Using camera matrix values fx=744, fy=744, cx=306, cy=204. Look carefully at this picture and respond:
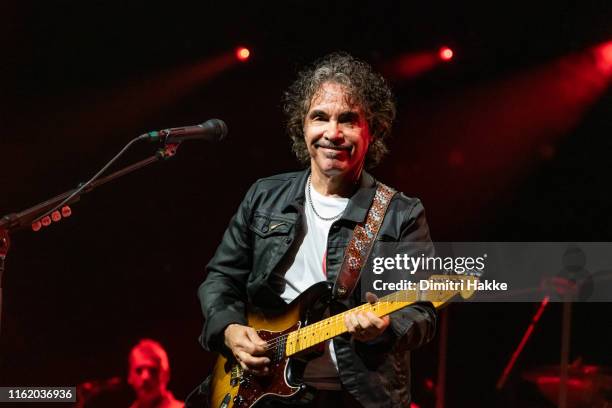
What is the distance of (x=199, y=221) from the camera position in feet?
15.6

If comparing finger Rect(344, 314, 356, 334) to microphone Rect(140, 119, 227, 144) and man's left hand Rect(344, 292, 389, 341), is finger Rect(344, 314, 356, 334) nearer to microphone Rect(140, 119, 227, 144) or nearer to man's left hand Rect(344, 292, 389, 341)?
man's left hand Rect(344, 292, 389, 341)

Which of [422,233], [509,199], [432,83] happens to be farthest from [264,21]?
[422,233]

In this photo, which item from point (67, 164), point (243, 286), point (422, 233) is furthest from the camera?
point (67, 164)

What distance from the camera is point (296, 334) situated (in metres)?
2.40

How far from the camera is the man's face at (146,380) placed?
15.4ft

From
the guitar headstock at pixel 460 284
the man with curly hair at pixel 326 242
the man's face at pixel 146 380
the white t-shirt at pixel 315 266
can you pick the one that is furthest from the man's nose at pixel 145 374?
the guitar headstock at pixel 460 284

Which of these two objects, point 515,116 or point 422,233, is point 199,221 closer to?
point 515,116

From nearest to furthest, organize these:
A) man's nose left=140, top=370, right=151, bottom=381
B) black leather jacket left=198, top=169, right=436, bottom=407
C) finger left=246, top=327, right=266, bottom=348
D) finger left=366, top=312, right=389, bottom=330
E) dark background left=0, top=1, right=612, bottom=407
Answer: finger left=366, top=312, right=389, bottom=330 < black leather jacket left=198, top=169, right=436, bottom=407 < finger left=246, top=327, right=266, bottom=348 < dark background left=0, top=1, right=612, bottom=407 < man's nose left=140, top=370, right=151, bottom=381

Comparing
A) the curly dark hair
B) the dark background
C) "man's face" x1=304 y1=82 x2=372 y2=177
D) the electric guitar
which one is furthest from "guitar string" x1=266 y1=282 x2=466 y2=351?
the dark background

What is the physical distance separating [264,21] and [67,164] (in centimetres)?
150

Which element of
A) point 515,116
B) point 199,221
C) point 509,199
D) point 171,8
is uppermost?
point 171,8

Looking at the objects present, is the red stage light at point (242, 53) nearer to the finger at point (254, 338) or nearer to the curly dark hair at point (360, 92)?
the curly dark hair at point (360, 92)

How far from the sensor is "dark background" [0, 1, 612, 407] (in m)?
4.52

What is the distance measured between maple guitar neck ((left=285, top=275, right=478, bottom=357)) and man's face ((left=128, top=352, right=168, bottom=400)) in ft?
8.25
